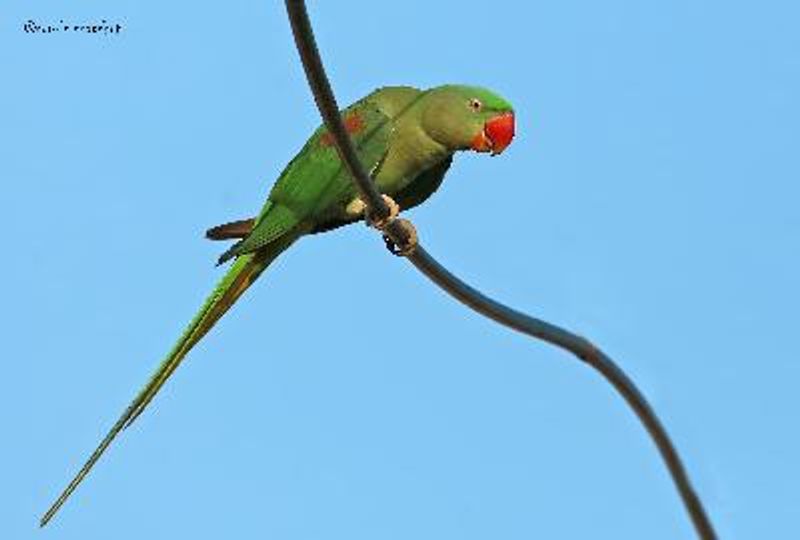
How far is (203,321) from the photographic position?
418 cm

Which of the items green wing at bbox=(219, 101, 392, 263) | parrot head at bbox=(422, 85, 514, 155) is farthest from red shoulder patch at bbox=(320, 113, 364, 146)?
parrot head at bbox=(422, 85, 514, 155)

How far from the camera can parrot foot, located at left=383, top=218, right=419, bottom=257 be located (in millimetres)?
2902

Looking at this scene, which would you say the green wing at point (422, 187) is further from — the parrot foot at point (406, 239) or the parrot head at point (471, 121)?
the parrot foot at point (406, 239)

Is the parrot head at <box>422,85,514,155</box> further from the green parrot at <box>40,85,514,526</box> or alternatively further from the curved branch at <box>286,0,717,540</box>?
the curved branch at <box>286,0,717,540</box>

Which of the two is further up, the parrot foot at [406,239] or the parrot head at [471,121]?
the parrot head at [471,121]

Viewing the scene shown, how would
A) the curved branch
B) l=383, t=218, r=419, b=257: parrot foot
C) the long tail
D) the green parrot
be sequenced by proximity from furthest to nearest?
1. the green parrot
2. the long tail
3. l=383, t=218, r=419, b=257: parrot foot
4. the curved branch

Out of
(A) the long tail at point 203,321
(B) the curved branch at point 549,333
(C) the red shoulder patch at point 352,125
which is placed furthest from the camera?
(C) the red shoulder patch at point 352,125

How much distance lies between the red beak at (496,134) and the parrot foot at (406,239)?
48.1 inches

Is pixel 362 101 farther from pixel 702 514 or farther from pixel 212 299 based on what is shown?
pixel 702 514

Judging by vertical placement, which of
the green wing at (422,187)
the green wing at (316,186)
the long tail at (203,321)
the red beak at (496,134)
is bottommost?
the long tail at (203,321)

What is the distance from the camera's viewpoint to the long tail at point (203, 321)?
3.64 meters

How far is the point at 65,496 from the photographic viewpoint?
3305 mm

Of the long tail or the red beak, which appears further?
the red beak

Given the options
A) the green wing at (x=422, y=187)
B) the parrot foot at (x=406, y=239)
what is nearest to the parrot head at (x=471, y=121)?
the green wing at (x=422, y=187)
